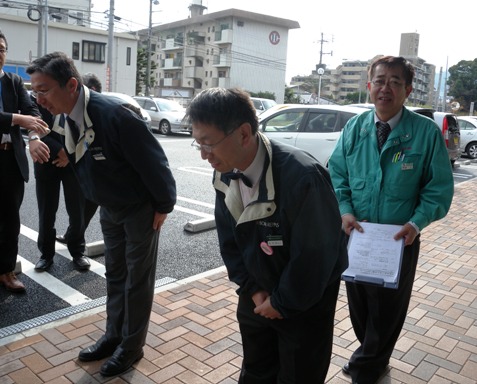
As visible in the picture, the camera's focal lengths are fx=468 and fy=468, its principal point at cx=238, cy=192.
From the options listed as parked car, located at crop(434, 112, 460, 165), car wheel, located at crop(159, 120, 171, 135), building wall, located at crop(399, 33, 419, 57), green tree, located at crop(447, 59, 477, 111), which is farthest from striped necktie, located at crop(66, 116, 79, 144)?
building wall, located at crop(399, 33, 419, 57)

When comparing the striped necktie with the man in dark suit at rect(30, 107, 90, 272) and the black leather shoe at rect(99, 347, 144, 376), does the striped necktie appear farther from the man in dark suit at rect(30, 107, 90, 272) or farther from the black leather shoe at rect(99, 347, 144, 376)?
the man in dark suit at rect(30, 107, 90, 272)

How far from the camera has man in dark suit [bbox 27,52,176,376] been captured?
261cm

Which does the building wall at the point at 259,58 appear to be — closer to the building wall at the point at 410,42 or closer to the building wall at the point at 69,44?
the building wall at the point at 69,44

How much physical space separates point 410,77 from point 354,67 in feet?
341

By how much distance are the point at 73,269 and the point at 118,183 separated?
7.25 feet

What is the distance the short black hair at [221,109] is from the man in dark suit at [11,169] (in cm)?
236

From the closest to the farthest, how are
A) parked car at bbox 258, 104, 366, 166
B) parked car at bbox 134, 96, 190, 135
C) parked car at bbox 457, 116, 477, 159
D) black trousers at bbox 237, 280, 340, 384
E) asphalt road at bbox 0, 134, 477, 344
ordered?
black trousers at bbox 237, 280, 340, 384 < asphalt road at bbox 0, 134, 477, 344 < parked car at bbox 258, 104, 366, 166 < parked car at bbox 457, 116, 477, 159 < parked car at bbox 134, 96, 190, 135

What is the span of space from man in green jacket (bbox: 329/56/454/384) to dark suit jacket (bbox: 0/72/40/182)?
250 centimetres

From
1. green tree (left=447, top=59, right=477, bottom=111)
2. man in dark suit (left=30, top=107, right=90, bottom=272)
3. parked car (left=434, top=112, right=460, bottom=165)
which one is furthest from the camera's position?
green tree (left=447, top=59, right=477, bottom=111)

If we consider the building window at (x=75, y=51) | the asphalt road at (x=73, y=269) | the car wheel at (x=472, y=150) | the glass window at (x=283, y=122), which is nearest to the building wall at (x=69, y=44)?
A: the building window at (x=75, y=51)

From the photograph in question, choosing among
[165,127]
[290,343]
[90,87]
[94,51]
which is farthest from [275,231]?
[94,51]

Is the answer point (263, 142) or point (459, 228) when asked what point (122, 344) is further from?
point (459, 228)

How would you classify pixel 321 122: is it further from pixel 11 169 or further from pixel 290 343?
pixel 290 343

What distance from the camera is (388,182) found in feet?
8.31
